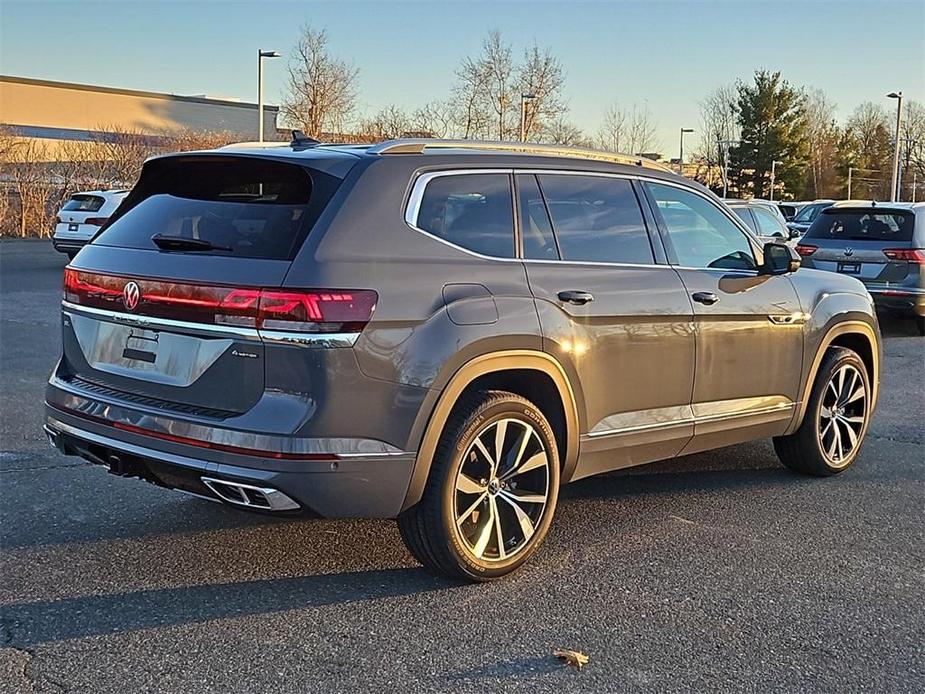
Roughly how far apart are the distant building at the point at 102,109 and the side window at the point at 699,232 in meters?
47.5

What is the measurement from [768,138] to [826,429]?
61.9 meters

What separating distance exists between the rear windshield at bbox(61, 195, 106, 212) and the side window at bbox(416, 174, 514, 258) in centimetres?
1643

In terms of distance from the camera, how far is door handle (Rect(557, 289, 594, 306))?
4.37 metres

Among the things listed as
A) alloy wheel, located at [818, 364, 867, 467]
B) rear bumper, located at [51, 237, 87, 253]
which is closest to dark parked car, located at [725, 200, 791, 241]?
alloy wheel, located at [818, 364, 867, 467]

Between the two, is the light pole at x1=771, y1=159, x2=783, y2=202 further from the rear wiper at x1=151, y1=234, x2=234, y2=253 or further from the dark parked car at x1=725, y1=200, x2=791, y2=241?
the rear wiper at x1=151, y1=234, x2=234, y2=253

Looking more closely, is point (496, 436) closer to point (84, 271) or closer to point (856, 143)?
point (84, 271)

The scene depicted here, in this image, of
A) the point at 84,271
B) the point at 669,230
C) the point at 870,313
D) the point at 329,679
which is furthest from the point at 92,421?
the point at 870,313

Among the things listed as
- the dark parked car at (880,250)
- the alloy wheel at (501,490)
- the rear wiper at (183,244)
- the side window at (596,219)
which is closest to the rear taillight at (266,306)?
the rear wiper at (183,244)

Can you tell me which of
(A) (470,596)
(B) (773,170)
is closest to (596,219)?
(A) (470,596)

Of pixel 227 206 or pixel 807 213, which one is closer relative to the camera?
pixel 227 206

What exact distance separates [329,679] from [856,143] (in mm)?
78134

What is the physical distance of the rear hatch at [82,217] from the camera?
18.8 meters

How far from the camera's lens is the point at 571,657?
11.5 feet

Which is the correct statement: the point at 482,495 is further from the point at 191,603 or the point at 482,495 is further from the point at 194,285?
the point at 194,285
